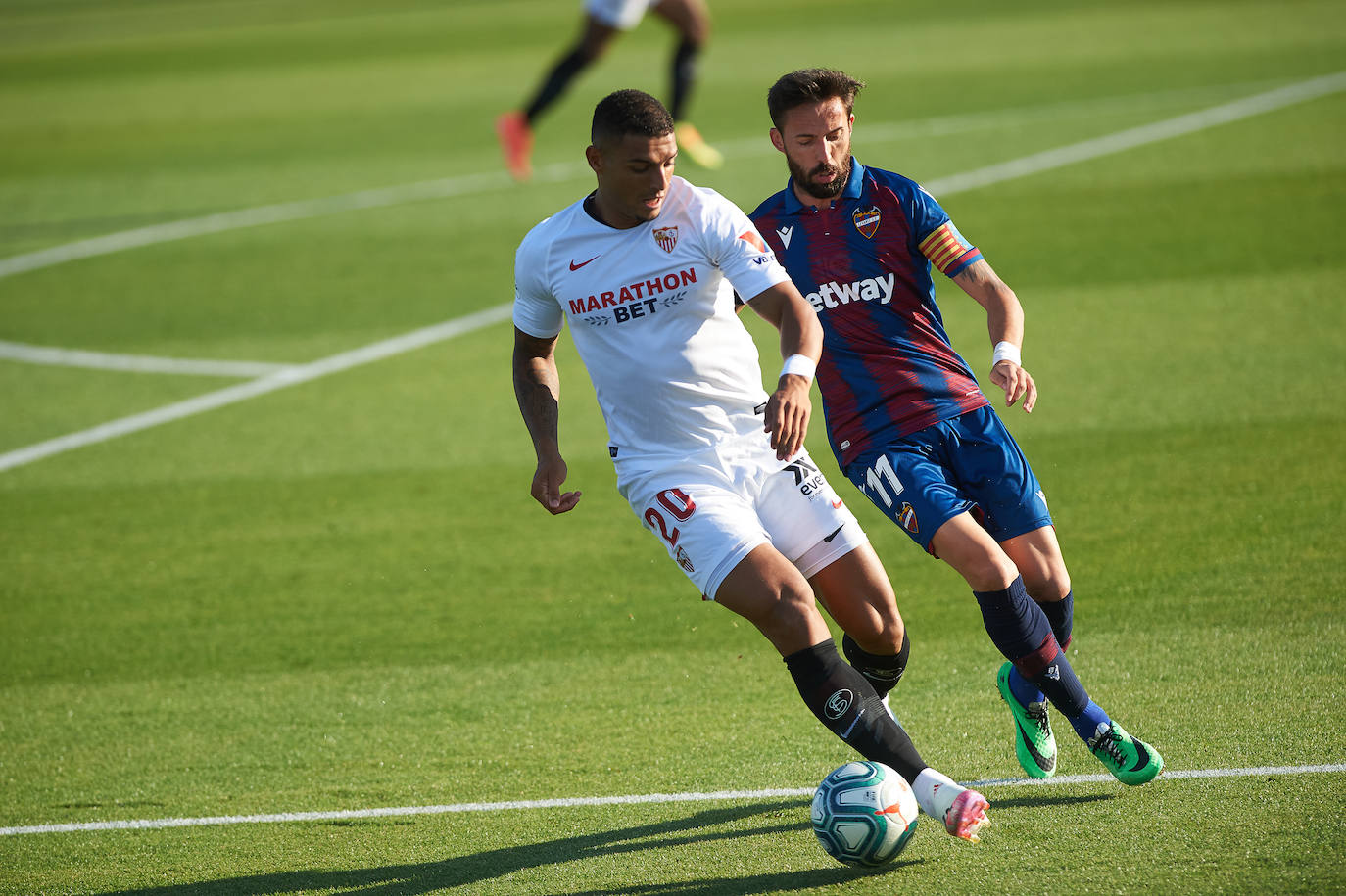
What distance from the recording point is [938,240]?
17.4 feet

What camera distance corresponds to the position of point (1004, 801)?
4945mm

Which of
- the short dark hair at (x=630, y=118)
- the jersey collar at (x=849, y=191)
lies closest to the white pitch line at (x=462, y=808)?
the jersey collar at (x=849, y=191)

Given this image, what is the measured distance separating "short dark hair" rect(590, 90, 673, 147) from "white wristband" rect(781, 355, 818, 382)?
834 millimetres

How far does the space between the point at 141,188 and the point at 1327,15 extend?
57.5 feet

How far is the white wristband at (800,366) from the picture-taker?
451 cm

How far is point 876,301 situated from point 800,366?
37.7 inches

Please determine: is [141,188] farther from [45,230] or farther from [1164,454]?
[1164,454]

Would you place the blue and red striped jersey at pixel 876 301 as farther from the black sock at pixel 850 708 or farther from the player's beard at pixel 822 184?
the black sock at pixel 850 708

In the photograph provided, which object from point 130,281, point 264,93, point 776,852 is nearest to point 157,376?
point 130,281

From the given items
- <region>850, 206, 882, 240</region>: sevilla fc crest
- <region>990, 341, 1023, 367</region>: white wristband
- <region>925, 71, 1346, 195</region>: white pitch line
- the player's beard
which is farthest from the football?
<region>925, 71, 1346, 195</region>: white pitch line

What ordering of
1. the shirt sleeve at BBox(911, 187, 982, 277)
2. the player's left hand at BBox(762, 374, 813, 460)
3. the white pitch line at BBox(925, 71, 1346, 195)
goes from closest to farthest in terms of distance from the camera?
the player's left hand at BBox(762, 374, 813, 460) → the shirt sleeve at BBox(911, 187, 982, 277) → the white pitch line at BBox(925, 71, 1346, 195)

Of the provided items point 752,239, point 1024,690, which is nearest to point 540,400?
point 752,239

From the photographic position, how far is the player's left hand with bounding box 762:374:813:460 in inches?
177

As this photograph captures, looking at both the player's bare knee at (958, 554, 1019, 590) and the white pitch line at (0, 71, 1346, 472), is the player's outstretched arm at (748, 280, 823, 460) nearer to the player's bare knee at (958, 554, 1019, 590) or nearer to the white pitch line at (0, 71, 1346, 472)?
the player's bare knee at (958, 554, 1019, 590)
